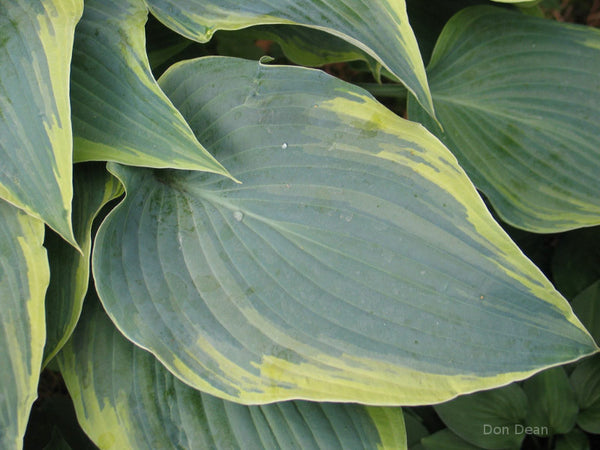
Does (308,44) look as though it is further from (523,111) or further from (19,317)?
(19,317)

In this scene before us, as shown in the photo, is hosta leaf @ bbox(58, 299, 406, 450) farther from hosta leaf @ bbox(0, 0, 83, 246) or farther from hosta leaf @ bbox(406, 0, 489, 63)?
hosta leaf @ bbox(406, 0, 489, 63)

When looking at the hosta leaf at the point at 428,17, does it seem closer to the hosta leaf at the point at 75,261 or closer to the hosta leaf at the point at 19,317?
the hosta leaf at the point at 75,261

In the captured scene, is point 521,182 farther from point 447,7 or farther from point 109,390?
point 109,390

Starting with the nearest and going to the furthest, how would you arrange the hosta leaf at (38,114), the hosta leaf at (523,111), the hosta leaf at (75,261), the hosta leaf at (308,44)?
the hosta leaf at (38,114) → the hosta leaf at (75,261) → the hosta leaf at (523,111) → the hosta leaf at (308,44)

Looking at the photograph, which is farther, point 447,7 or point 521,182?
point 447,7

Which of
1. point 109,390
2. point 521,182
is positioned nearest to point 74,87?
point 109,390

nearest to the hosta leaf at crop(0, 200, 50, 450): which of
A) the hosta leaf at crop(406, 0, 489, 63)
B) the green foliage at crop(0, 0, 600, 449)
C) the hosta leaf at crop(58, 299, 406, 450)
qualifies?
the green foliage at crop(0, 0, 600, 449)

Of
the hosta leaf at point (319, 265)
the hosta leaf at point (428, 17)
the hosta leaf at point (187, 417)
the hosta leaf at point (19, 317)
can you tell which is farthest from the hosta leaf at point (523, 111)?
the hosta leaf at point (19, 317)
